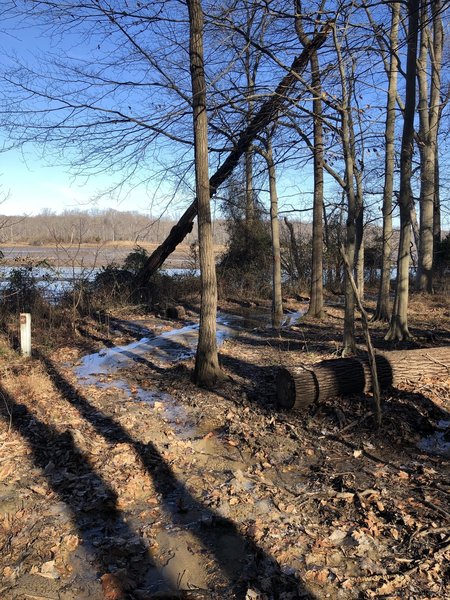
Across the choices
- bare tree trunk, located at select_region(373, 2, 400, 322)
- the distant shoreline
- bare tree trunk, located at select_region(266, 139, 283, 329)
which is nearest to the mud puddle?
bare tree trunk, located at select_region(266, 139, 283, 329)

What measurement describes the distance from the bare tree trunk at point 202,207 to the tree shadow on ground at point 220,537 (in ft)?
7.31

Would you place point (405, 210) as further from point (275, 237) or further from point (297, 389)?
point (297, 389)

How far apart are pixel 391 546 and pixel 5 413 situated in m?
→ 5.03

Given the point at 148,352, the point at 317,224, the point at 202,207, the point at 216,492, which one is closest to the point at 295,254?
the point at 317,224

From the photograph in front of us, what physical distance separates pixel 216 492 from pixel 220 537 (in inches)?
26.2

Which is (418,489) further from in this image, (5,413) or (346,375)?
(5,413)

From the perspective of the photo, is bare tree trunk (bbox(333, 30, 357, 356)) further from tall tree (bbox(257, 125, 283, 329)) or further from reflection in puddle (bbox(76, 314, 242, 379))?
tall tree (bbox(257, 125, 283, 329))

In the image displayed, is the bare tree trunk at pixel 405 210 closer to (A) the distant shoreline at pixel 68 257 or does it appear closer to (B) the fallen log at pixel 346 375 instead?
(B) the fallen log at pixel 346 375

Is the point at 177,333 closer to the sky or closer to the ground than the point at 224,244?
closer to the ground

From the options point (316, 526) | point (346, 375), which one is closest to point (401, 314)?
point (346, 375)

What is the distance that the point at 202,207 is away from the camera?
7.40 m

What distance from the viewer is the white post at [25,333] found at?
9.14m

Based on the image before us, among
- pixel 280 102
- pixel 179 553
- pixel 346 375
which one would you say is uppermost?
pixel 280 102

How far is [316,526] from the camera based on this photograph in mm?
3863
